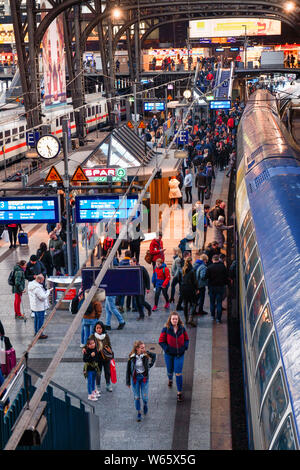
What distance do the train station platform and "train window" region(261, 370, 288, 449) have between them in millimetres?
2321

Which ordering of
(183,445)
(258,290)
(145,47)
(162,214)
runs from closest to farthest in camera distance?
1. (258,290)
2. (183,445)
3. (162,214)
4. (145,47)

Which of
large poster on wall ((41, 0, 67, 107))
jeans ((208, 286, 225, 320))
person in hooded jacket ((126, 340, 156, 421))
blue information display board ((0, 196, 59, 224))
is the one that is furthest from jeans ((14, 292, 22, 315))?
large poster on wall ((41, 0, 67, 107))

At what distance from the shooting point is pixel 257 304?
915cm

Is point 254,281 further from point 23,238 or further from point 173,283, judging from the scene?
point 23,238

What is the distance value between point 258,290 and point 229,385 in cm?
351

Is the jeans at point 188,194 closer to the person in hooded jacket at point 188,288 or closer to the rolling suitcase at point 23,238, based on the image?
the rolling suitcase at point 23,238

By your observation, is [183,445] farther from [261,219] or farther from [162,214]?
[162,214]

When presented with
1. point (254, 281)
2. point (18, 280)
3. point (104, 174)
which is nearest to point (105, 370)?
point (254, 281)

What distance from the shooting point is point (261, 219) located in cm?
1152

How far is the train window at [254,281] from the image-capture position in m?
9.62

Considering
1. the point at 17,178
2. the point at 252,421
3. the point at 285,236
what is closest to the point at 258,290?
the point at 285,236

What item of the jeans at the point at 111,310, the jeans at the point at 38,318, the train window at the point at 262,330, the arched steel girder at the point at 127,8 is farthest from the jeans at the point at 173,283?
the arched steel girder at the point at 127,8

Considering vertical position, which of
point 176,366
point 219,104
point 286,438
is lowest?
point 176,366

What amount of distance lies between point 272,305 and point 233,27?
9859 centimetres
